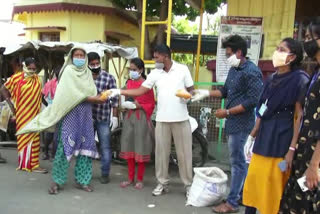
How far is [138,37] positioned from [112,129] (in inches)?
456

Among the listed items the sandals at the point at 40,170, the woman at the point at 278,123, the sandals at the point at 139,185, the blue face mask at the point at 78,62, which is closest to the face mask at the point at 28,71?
the blue face mask at the point at 78,62

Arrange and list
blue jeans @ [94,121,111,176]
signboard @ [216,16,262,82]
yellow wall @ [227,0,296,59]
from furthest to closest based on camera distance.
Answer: yellow wall @ [227,0,296,59] < signboard @ [216,16,262,82] < blue jeans @ [94,121,111,176]

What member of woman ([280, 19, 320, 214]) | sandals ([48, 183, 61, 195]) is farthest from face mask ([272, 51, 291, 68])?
sandals ([48, 183, 61, 195])

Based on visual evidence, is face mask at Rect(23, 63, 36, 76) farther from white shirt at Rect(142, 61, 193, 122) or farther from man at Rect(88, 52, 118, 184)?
white shirt at Rect(142, 61, 193, 122)

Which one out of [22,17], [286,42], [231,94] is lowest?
[231,94]

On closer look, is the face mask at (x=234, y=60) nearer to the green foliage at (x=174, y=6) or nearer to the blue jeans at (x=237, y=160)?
the blue jeans at (x=237, y=160)

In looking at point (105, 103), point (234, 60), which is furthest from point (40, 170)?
point (234, 60)

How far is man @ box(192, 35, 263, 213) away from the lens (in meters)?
3.88

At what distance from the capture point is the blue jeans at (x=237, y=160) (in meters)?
4.02

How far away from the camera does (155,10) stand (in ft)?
43.4

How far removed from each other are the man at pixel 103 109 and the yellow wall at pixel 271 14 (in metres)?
3.84

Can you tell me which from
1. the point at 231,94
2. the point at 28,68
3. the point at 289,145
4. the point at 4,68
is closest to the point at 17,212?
the point at 28,68

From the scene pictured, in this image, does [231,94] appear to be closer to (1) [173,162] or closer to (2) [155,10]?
(1) [173,162]

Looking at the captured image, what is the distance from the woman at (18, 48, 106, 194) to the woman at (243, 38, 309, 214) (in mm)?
2107
